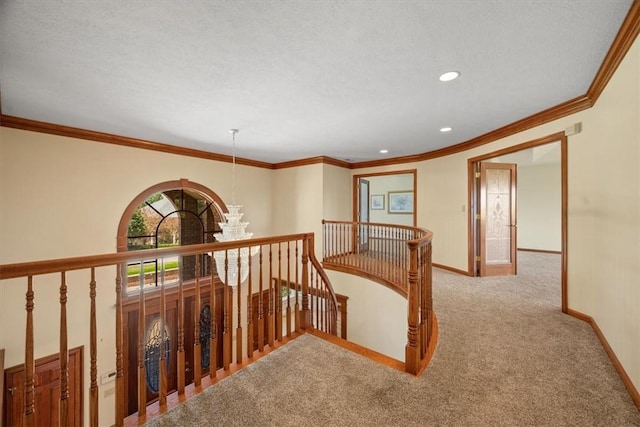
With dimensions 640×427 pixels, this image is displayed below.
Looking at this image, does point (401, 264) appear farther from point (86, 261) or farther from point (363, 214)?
point (86, 261)

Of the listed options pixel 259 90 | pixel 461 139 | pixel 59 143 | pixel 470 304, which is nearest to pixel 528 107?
pixel 461 139

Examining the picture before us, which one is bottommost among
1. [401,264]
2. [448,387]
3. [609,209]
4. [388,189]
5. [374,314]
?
[374,314]

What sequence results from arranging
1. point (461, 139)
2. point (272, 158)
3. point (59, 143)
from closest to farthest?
point (59, 143) < point (461, 139) < point (272, 158)

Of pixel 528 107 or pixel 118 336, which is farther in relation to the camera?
pixel 528 107

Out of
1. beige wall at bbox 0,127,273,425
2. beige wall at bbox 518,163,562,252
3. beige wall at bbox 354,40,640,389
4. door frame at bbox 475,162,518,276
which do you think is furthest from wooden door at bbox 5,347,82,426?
beige wall at bbox 518,163,562,252

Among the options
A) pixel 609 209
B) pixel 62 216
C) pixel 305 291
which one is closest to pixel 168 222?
pixel 62 216

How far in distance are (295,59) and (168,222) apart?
421cm

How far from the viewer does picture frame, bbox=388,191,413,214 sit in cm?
853

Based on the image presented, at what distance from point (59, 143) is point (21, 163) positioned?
463mm

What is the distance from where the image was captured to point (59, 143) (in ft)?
11.5

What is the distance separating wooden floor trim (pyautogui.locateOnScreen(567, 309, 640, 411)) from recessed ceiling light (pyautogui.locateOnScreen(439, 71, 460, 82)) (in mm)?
2483

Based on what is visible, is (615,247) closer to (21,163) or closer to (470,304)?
(470,304)

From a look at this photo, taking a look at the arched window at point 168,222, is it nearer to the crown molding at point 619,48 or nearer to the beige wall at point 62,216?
the beige wall at point 62,216

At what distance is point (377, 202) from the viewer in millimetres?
9320
